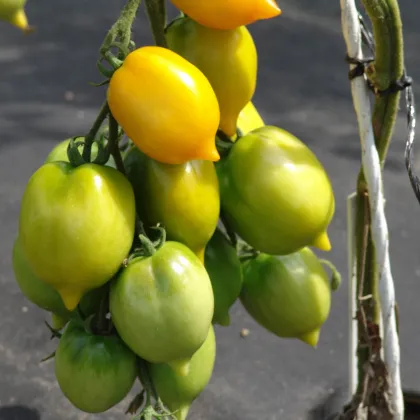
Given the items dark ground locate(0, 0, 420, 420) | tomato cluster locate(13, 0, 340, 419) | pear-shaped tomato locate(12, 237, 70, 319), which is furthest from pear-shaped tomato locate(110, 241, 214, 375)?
dark ground locate(0, 0, 420, 420)

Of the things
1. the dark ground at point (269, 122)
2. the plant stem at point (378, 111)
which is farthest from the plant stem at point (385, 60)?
the dark ground at point (269, 122)

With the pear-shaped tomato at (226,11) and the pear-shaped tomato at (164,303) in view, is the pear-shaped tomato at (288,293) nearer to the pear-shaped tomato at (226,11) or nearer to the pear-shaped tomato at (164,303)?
the pear-shaped tomato at (164,303)

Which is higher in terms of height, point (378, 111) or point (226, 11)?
point (226, 11)

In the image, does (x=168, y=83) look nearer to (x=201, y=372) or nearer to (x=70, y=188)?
(x=70, y=188)

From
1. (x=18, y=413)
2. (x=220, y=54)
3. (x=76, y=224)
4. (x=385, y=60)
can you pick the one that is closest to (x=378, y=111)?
(x=385, y=60)

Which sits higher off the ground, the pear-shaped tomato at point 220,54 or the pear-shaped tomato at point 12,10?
the pear-shaped tomato at point 12,10

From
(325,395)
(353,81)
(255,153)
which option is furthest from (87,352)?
(325,395)

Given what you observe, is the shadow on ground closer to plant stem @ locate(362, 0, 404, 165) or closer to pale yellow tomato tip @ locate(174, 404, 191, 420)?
pale yellow tomato tip @ locate(174, 404, 191, 420)

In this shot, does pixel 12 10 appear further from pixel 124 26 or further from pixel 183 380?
pixel 183 380
